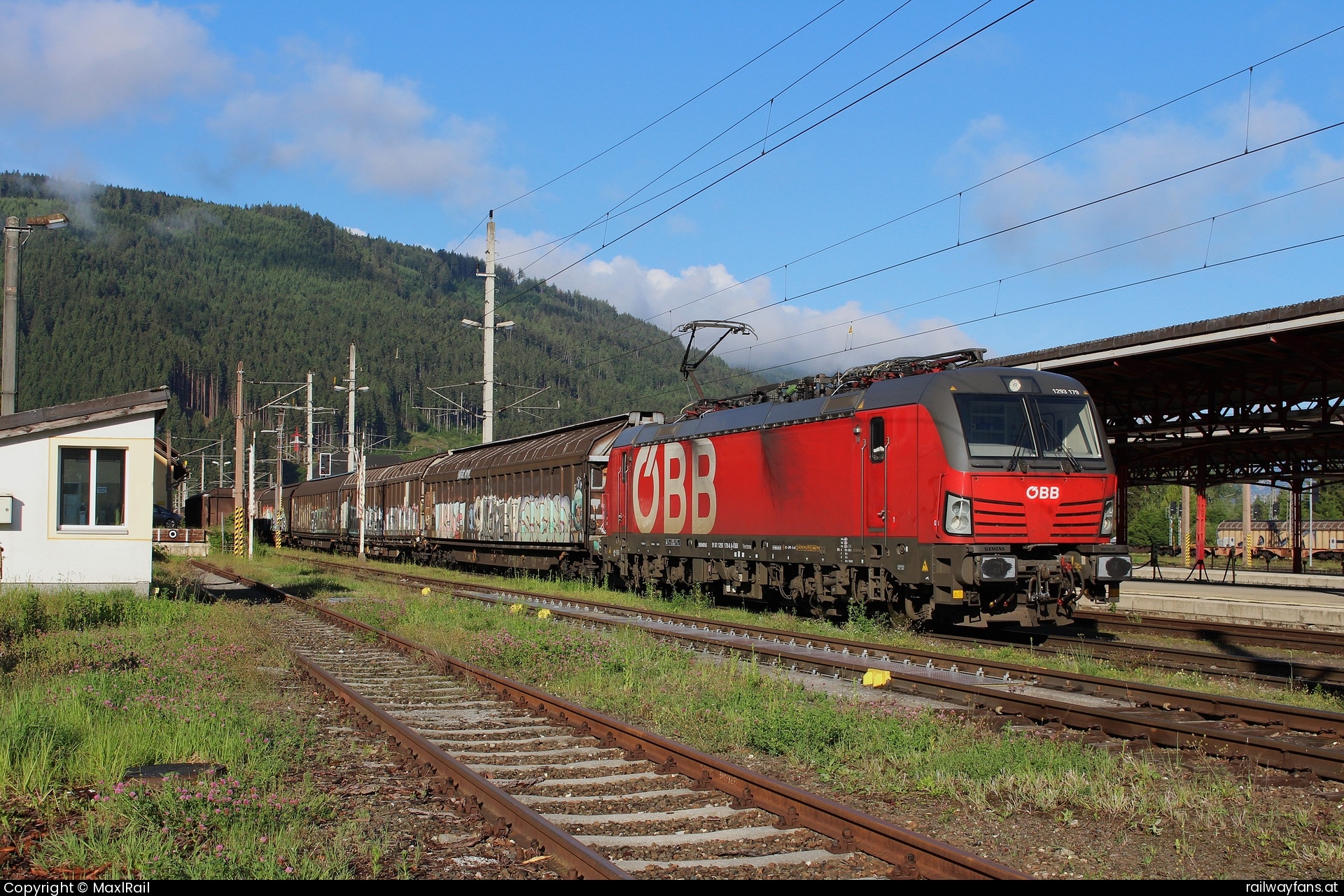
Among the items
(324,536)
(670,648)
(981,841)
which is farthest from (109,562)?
(324,536)

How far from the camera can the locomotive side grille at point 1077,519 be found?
1406 centimetres

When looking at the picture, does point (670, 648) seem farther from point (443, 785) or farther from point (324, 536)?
point (324, 536)

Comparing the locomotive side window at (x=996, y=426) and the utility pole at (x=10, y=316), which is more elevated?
the utility pole at (x=10, y=316)

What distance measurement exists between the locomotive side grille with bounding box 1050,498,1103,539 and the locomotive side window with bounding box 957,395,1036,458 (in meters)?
0.90

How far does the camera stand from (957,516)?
1370 centimetres

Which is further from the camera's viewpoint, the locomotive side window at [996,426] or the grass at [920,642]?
the locomotive side window at [996,426]

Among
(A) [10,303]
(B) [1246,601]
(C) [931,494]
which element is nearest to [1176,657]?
(C) [931,494]

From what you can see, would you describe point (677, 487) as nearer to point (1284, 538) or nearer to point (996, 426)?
point (996, 426)

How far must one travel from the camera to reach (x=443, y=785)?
23.8 feet

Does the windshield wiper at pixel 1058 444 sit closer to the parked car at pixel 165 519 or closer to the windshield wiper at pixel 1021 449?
A: the windshield wiper at pixel 1021 449

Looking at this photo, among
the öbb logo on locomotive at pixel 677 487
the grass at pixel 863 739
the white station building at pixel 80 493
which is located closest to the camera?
the grass at pixel 863 739

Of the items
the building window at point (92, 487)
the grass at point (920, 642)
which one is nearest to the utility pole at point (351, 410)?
the grass at point (920, 642)

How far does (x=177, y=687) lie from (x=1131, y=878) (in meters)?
8.73

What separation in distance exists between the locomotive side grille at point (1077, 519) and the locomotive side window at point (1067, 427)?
68 centimetres
